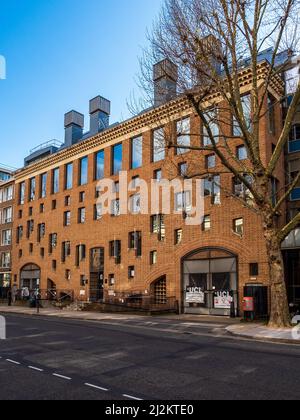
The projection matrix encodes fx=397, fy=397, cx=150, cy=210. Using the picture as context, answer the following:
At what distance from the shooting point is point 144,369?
865cm

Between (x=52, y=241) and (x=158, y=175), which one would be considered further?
(x=52, y=241)

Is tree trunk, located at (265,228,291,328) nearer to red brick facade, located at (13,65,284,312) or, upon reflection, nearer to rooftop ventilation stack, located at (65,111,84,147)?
red brick facade, located at (13,65,284,312)

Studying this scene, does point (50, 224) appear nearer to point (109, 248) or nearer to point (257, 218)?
point (109, 248)

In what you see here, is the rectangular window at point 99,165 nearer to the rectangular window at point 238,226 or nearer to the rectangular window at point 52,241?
the rectangular window at point 52,241

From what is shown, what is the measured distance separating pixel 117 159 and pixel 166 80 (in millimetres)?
16598

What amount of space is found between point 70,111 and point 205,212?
80.3 ft

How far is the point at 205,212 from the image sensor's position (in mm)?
26688

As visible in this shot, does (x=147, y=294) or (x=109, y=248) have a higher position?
(x=109, y=248)

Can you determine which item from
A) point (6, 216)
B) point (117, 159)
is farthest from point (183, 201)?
point (6, 216)

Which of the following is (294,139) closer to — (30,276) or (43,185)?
(43,185)

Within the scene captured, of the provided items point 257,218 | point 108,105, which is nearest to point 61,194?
point 108,105

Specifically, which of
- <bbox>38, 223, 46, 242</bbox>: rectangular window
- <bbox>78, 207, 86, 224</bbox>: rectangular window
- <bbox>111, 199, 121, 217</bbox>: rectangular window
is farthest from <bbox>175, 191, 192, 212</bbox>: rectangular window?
<bbox>38, 223, 46, 242</bbox>: rectangular window

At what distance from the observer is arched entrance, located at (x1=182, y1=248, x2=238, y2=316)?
24.9 meters

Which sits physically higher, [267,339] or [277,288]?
[277,288]
